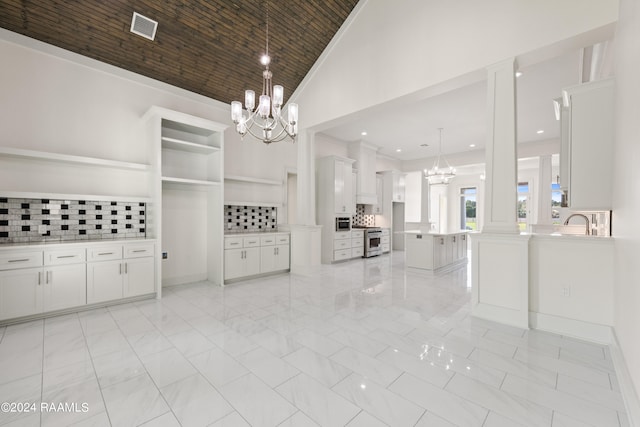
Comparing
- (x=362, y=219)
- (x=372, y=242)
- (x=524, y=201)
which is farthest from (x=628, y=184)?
(x=524, y=201)

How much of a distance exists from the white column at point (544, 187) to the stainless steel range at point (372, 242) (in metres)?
4.68

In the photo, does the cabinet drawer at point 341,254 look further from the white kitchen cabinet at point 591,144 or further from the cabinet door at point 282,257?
the white kitchen cabinet at point 591,144

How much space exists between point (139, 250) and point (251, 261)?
1811 millimetres

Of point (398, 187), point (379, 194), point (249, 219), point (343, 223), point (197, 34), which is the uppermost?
point (197, 34)

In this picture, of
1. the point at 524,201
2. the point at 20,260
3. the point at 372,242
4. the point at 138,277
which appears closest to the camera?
the point at 20,260

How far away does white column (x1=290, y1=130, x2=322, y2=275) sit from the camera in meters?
5.52

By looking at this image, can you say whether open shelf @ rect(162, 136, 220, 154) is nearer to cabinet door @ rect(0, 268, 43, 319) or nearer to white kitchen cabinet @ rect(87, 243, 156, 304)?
white kitchen cabinet @ rect(87, 243, 156, 304)

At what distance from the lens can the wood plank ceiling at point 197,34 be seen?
130 inches

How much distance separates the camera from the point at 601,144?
2602mm

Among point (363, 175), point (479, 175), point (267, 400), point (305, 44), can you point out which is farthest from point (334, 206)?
point (479, 175)

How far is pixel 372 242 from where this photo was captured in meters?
7.82

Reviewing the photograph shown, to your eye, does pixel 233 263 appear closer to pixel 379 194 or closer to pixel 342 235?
pixel 342 235

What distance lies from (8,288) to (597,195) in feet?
20.2

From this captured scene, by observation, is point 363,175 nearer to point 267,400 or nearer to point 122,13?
point 122,13
